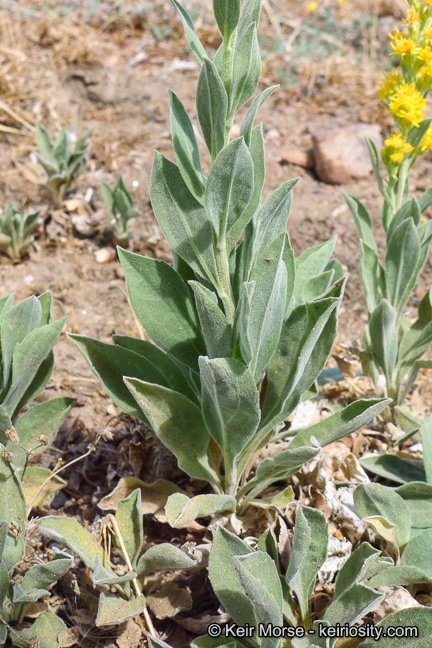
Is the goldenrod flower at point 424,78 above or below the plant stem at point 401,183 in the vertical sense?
above

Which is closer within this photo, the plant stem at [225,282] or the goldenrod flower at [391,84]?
the plant stem at [225,282]

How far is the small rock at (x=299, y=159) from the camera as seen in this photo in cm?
430

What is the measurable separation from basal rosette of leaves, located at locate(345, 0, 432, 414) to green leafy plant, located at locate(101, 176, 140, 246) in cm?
159

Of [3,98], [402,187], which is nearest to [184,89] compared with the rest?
[3,98]

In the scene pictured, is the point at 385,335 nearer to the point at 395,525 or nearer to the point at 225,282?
the point at 395,525

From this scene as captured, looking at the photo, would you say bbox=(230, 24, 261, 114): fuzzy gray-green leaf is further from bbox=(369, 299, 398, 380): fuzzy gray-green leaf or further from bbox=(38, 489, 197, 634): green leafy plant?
bbox=(38, 489, 197, 634): green leafy plant

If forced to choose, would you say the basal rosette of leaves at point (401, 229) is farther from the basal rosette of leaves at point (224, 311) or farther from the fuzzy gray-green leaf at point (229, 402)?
the fuzzy gray-green leaf at point (229, 402)

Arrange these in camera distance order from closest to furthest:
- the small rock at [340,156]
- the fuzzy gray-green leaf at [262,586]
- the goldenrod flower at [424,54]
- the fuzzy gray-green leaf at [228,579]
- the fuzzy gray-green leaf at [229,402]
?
the fuzzy gray-green leaf at [262,586]
the fuzzy gray-green leaf at [229,402]
the fuzzy gray-green leaf at [228,579]
the goldenrod flower at [424,54]
the small rock at [340,156]

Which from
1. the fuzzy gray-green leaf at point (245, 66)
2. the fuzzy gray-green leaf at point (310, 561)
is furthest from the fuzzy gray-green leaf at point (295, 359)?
the fuzzy gray-green leaf at point (245, 66)

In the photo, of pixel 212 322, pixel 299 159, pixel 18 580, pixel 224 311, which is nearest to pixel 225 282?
pixel 224 311

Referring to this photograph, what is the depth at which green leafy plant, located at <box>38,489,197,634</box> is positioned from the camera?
1700mm

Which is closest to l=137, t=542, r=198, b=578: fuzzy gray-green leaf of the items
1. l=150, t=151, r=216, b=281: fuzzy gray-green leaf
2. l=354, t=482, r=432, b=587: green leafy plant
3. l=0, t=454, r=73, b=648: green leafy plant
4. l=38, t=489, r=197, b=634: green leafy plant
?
l=38, t=489, r=197, b=634: green leafy plant

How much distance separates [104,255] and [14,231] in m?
0.56

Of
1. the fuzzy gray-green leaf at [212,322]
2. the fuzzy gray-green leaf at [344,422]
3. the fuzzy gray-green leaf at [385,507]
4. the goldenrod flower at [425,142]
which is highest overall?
the goldenrod flower at [425,142]
